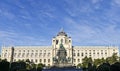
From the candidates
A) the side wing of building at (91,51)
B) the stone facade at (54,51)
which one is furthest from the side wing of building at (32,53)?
the side wing of building at (91,51)

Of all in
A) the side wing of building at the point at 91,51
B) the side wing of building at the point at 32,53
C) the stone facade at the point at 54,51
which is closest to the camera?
the stone facade at the point at 54,51

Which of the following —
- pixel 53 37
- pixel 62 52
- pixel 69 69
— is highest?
pixel 53 37

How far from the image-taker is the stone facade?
5527 inches

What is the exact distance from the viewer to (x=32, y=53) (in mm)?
144625

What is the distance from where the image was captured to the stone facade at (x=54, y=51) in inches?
5527

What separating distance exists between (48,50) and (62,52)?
2479 inches

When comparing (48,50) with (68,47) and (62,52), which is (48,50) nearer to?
(68,47)

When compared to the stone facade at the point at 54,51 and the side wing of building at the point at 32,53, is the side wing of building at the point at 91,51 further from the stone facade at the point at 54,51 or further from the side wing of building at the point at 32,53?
the side wing of building at the point at 32,53

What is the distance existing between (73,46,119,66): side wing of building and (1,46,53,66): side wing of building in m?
15.9

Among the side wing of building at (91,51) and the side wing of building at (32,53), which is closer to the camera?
the side wing of building at (91,51)

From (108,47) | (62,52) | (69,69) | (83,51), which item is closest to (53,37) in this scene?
(83,51)

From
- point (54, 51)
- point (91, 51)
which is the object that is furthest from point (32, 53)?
point (91, 51)

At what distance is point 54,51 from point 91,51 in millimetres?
22943

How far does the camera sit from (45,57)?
14300 cm
